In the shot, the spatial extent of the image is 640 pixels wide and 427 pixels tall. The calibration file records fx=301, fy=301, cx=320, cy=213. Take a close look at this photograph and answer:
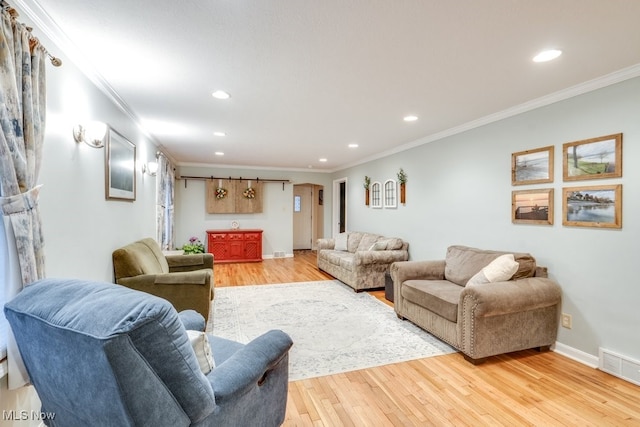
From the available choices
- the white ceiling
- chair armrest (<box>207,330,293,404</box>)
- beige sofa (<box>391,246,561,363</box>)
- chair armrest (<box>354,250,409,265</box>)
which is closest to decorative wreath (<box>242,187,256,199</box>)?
chair armrest (<box>354,250,409,265</box>)

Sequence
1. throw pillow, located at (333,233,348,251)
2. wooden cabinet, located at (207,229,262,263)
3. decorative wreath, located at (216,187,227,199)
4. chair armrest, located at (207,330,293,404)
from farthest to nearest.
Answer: decorative wreath, located at (216,187,227,199) → wooden cabinet, located at (207,229,262,263) → throw pillow, located at (333,233,348,251) → chair armrest, located at (207,330,293,404)

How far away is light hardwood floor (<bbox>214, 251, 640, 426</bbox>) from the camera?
1.91 metres

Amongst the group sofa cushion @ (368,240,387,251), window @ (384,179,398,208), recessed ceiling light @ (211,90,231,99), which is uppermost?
recessed ceiling light @ (211,90,231,99)

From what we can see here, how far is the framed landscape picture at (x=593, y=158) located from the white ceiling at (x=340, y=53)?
1.59ft

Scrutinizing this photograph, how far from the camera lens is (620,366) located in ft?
7.80

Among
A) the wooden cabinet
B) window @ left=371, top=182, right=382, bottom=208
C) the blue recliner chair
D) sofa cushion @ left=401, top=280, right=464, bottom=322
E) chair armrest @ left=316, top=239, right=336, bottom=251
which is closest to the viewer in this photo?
the blue recliner chair

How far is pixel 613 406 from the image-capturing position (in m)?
2.03

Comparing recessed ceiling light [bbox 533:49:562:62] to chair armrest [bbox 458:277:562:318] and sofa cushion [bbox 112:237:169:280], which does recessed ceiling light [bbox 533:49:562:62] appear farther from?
sofa cushion [bbox 112:237:169:280]

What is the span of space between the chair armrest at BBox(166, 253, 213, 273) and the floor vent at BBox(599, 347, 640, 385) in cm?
422

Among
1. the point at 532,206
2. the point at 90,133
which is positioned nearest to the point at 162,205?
the point at 90,133

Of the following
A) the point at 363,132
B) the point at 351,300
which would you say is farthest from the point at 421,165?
the point at 351,300

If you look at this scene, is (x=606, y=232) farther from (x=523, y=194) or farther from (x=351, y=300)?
(x=351, y=300)

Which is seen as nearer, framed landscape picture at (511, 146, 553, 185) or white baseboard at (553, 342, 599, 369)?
white baseboard at (553, 342, 599, 369)

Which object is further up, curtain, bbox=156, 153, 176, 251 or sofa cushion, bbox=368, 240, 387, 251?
curtain, bbox=156, 153, 176, 251
